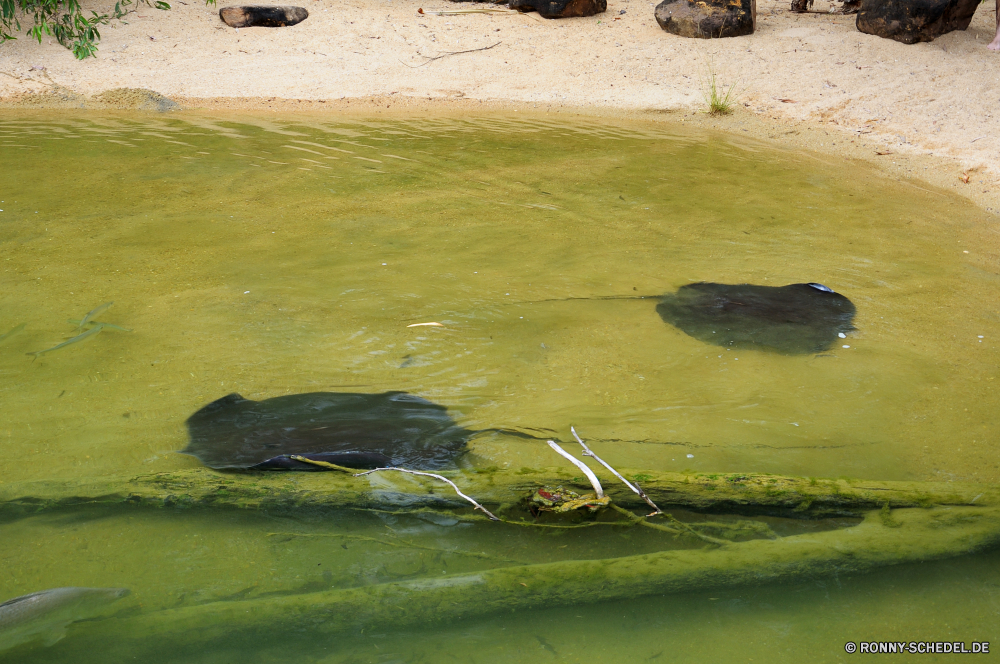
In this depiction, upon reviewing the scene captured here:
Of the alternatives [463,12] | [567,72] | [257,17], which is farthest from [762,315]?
[257,17]

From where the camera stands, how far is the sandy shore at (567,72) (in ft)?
26.1

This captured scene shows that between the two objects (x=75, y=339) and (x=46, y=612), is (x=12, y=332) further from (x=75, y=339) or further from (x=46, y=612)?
(x=46, y=612)

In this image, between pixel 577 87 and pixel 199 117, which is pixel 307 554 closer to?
pixel 199 117

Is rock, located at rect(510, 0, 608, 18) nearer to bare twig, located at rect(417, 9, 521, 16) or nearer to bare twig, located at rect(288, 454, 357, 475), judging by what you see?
bare twig, located at rect(417, 9, 521, 16)

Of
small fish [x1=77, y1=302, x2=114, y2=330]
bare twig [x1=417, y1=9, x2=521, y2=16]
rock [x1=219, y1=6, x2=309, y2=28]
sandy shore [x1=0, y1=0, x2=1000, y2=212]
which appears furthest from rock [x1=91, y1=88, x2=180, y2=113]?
small fish [x1=77, y1=302, x2=114, y2=330]

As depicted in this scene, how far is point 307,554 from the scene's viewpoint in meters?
2.38

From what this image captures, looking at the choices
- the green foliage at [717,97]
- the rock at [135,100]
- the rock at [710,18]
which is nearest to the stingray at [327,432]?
the green foliage at [717,97]

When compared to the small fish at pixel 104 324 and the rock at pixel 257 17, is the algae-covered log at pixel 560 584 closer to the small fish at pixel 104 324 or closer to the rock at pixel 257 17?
the small fish at pixel 104 324

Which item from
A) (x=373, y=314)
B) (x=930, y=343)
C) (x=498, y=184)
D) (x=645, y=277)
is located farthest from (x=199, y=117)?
(x=930, y=343)

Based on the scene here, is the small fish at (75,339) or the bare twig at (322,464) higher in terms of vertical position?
the small fish at (75,339)

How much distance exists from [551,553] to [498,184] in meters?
4.35

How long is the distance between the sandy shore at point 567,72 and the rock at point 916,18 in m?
0.17

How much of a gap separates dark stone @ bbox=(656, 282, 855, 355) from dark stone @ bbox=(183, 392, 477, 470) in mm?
1613

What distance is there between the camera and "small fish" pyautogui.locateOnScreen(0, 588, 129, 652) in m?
1.98
